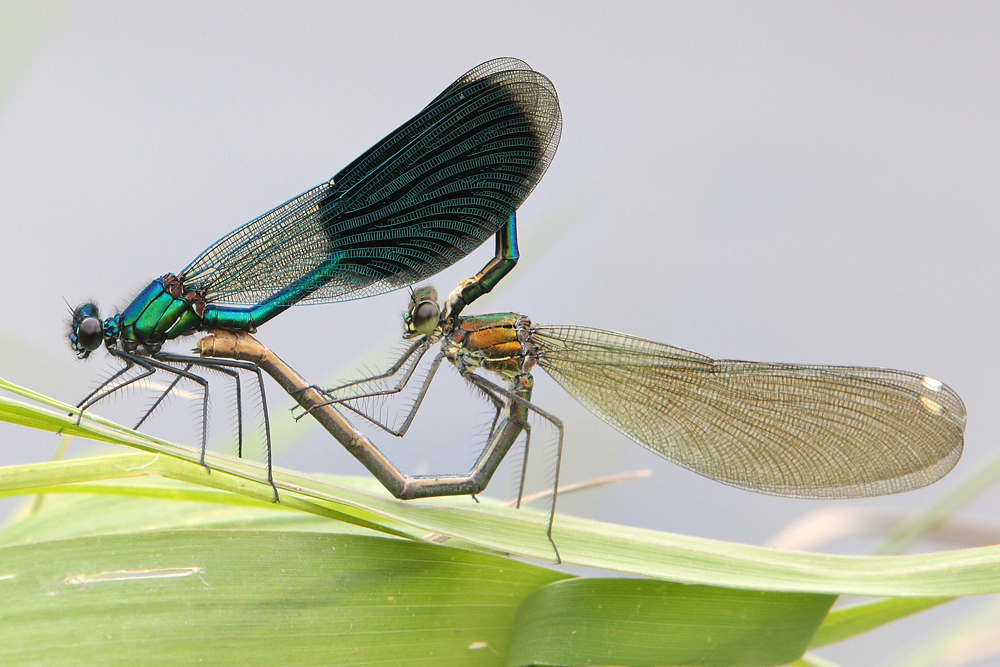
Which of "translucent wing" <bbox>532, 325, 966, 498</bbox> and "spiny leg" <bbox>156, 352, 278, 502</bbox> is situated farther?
"translucent wing" <bbox>532, 325, 966, 498</bbox>

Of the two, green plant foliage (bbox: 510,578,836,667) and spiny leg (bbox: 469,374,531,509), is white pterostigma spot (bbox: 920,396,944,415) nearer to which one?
green plant foliage (bbox: 510,578,836,667)

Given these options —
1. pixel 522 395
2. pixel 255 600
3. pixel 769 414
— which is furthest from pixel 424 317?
pixel 769 414

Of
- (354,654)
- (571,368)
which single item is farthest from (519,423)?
(354,654)

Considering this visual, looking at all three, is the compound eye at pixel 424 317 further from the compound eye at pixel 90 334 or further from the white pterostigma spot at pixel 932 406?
the white pterostigma spot at pixel 932 406

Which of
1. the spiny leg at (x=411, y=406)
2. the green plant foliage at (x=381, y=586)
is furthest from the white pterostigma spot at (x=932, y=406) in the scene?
the spiny leg at (x=411, y=406)

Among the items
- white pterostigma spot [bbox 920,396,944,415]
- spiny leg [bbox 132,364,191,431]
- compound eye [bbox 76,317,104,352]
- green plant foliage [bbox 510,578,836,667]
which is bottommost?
green plant foliage [bbox 510,578,836,667]

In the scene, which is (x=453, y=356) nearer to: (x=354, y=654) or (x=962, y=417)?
(x=354, y=654)

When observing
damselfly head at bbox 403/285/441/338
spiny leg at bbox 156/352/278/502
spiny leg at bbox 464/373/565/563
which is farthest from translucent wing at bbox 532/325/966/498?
spiny leg at bbox 156/352/278/502

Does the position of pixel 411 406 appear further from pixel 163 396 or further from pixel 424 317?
pixel 163 396
